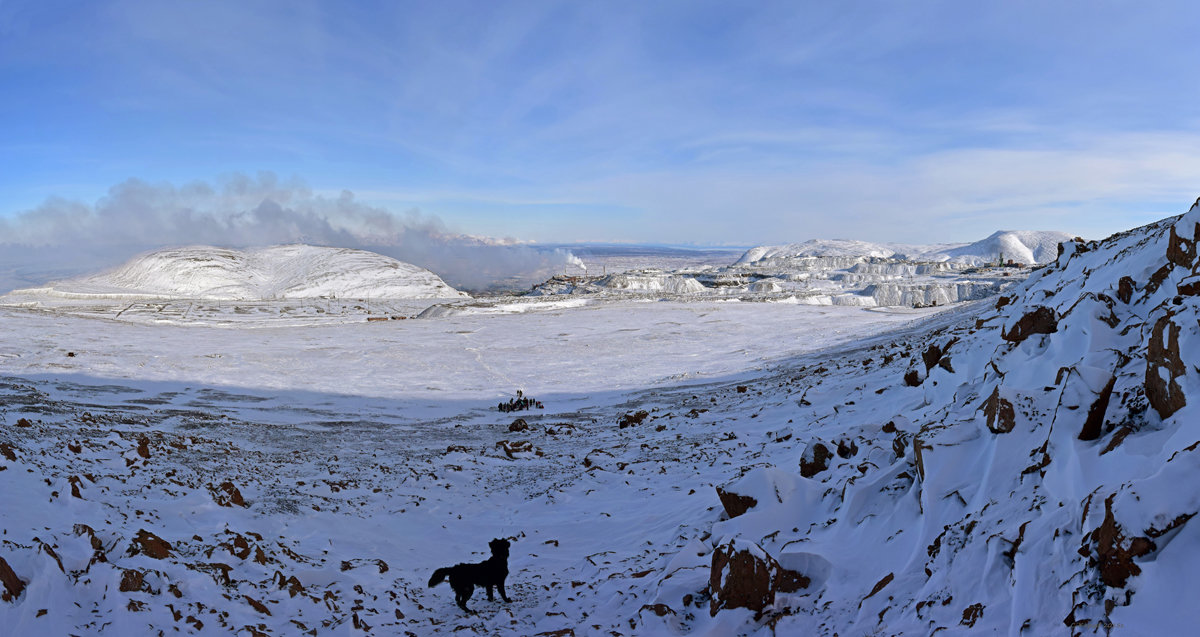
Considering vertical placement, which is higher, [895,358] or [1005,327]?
[1005,327]

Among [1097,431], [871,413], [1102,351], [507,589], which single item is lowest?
[507,589]

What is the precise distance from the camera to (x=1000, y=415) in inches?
219

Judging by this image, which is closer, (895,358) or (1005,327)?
(1005,327)

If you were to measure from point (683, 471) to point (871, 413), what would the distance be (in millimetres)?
3547

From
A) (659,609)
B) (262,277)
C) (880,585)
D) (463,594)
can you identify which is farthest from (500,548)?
(262,277)

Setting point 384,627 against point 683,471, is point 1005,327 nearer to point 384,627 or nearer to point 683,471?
point 683,471

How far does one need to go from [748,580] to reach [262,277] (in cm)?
11318

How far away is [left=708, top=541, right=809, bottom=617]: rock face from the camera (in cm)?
498

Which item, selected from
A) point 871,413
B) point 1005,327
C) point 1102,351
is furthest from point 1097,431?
point 871,413

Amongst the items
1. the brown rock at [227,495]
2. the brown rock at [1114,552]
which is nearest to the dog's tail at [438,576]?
the brown rock at [227,495]

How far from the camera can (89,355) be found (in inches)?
1065

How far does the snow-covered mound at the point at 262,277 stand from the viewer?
92375 mm

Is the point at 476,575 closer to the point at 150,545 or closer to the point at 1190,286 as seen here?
the point at 150,545

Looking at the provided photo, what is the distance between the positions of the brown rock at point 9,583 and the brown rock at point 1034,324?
10.4 m
